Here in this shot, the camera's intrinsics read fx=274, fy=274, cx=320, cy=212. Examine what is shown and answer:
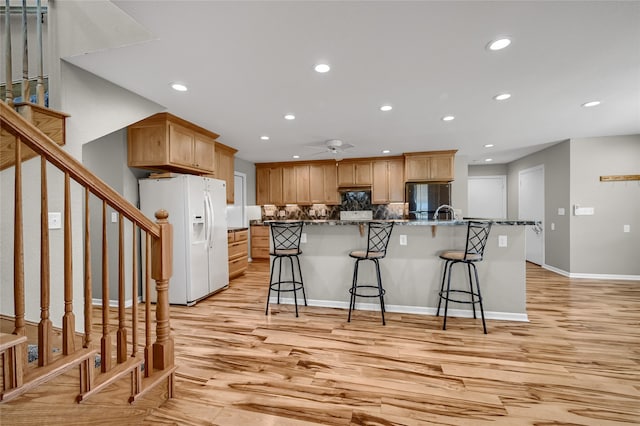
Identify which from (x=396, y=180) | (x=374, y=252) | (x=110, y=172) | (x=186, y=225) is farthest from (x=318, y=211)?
(x=110, y=172)

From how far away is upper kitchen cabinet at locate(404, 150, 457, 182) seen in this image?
542 cm

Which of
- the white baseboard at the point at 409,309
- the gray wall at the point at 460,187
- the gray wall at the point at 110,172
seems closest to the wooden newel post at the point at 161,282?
the white baseboard at the point at 409,309

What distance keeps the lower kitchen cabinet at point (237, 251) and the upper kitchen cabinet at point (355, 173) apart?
8.23 ft

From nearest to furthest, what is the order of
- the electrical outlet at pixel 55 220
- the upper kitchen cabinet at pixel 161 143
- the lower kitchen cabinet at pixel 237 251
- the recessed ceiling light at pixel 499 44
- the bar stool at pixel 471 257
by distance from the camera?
the recessed ceiling light at pixel 499 44
the electrical outlet at pixel 55 220
the bar stool at pixel 471 257
the upper kitchen cabinet at pixel 161 143
the lower kitchen cabinet at pixel 237 251

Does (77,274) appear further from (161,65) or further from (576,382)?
(576,382)

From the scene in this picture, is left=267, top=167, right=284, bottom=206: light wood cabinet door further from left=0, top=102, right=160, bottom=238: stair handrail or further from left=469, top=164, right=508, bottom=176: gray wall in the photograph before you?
left=0, top=102, right=160, bottom=238: stair handrail

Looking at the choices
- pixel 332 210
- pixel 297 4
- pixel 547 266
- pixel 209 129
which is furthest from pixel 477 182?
pixel 297 4

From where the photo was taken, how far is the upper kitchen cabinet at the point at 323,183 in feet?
20.7

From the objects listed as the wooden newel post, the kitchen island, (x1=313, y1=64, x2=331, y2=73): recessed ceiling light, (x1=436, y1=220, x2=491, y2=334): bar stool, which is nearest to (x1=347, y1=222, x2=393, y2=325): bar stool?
the kitchen island

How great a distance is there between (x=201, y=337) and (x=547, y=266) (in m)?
6.17

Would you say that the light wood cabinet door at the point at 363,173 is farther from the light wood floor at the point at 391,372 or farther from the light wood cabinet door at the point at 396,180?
the light wood floor at the point at 391,372

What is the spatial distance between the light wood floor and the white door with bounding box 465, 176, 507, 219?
12.6 feet

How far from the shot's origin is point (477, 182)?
6992mm

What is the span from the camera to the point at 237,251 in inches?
191
